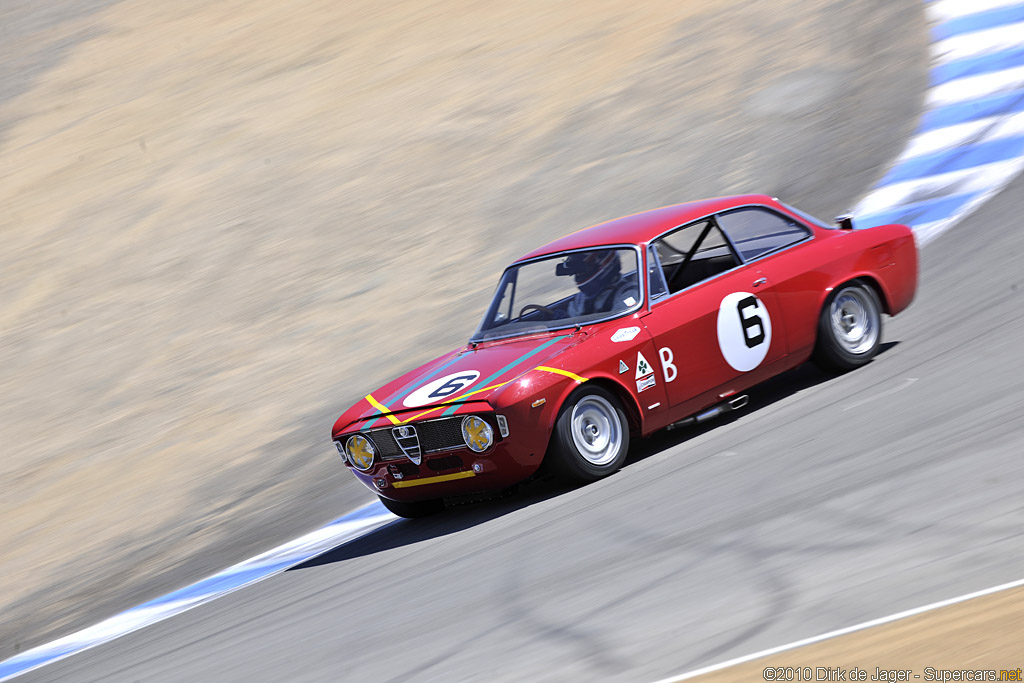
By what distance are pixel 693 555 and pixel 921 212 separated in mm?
6125

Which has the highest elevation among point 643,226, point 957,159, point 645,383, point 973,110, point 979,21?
point 979,21

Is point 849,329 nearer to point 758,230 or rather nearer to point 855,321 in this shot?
point 855,321

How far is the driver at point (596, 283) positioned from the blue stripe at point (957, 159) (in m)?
4.89

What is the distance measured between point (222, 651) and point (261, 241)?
8109 mm

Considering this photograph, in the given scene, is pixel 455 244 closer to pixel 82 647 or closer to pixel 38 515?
pixel 38 515

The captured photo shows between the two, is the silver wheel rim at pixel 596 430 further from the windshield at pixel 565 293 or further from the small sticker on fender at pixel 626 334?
the windshield at pixel 565 293

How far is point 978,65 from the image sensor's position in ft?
43.1

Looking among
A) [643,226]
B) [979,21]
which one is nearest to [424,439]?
[643,226]

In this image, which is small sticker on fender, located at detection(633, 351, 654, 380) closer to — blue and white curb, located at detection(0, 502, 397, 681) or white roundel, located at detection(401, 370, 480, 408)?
white roundel, located at detection(401, 370, 480, 408)

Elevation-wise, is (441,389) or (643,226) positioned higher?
(643,226)

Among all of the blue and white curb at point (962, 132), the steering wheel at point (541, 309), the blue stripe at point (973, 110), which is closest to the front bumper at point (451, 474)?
the steering wheel at point (541, 309)

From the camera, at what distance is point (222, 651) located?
5.48 meters

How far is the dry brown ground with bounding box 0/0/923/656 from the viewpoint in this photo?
8.77 meters

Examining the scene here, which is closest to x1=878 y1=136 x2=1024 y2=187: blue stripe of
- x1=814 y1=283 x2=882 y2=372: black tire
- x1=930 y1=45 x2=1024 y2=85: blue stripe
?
x1=930 y1=45 x2=1024 y2=85: blue stripe
